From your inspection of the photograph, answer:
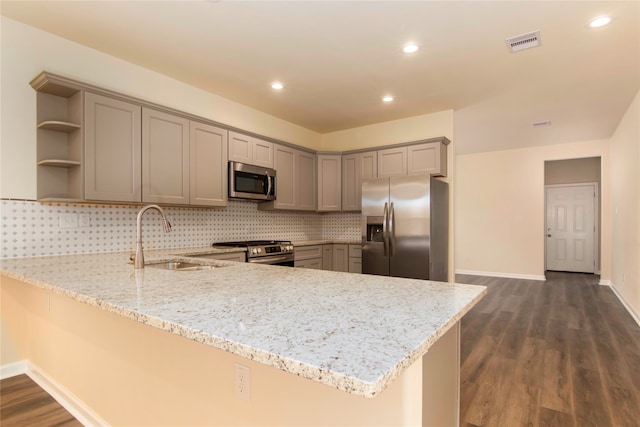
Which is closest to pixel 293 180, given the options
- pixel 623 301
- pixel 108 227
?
pixel 108 227

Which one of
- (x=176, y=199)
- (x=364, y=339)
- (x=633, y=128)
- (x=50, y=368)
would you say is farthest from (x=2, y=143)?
(x=633, y=128)

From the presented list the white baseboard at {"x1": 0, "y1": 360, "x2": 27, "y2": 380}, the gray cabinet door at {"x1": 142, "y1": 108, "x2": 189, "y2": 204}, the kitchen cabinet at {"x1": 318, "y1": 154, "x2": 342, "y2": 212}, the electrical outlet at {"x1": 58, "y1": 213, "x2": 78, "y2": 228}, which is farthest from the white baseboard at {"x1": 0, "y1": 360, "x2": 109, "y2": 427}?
the kitchen cabinet at {"x1": 318, "y1": 154, "x2": 342, "y2": 212}

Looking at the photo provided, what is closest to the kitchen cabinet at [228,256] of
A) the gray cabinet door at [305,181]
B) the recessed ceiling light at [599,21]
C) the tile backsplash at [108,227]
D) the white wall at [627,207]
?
the tile backsplash at [108,227]

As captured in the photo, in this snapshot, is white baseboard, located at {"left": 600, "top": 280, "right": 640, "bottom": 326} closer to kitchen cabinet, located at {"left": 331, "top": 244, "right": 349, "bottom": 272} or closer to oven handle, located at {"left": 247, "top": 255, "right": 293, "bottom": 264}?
kitchen cabinet, located at {"left": 331, "top": 244, "right": 349, "bottom": 272}

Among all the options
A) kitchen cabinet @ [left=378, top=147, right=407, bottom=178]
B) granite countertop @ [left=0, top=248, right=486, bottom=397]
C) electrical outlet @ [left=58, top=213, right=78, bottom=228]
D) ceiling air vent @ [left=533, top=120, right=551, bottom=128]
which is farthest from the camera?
ceiling air vent @ [left=533, top=120, right=551, bottom=128]

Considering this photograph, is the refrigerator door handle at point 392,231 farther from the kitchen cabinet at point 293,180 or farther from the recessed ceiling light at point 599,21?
the recessed ceiling light at point 599,21

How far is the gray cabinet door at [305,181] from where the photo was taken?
466cm

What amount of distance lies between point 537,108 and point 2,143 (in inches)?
215

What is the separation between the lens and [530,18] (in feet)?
7.93

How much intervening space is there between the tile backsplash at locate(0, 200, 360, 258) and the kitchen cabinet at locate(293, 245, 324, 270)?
1.83 ft

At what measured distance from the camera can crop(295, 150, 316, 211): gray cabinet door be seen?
466cm

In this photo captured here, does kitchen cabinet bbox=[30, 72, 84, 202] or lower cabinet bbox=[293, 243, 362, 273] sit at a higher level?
kitchen cabinet bbox=[30, 72, 84, 202]

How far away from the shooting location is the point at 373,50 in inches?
112

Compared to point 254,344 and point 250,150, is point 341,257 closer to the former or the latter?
point 250,150
